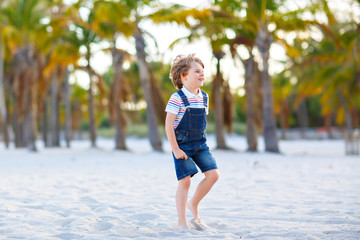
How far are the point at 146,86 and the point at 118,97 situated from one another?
1250 millimetres

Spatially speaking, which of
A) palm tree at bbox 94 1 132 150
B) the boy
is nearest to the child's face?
the boy

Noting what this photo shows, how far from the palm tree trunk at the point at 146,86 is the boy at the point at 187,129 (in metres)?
11.2

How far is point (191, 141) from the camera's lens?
11.0ft

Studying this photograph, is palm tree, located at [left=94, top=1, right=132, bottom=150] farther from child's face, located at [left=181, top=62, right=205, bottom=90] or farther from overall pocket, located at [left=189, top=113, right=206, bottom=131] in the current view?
overall pocket, located at [left=189, top=113, right=206, bottom=131]

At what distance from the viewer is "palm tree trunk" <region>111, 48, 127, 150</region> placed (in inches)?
620

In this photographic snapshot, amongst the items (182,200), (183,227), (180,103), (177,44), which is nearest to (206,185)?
(182,200)

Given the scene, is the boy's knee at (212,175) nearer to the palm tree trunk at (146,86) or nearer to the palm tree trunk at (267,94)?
the palm tree trunk at (267,94)

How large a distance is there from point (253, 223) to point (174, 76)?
4.66 feet

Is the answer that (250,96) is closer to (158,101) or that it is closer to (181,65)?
(158,101)

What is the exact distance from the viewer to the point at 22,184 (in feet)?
21.2

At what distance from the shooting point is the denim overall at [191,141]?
3293 mm

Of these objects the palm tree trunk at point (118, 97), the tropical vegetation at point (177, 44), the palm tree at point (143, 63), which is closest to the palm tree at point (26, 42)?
the tropical vegetation at point (177, 44)

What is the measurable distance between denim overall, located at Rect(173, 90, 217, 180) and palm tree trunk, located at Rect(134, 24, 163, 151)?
443 inches

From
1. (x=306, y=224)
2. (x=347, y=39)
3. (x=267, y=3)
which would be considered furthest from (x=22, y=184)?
(x=347, y=39)
